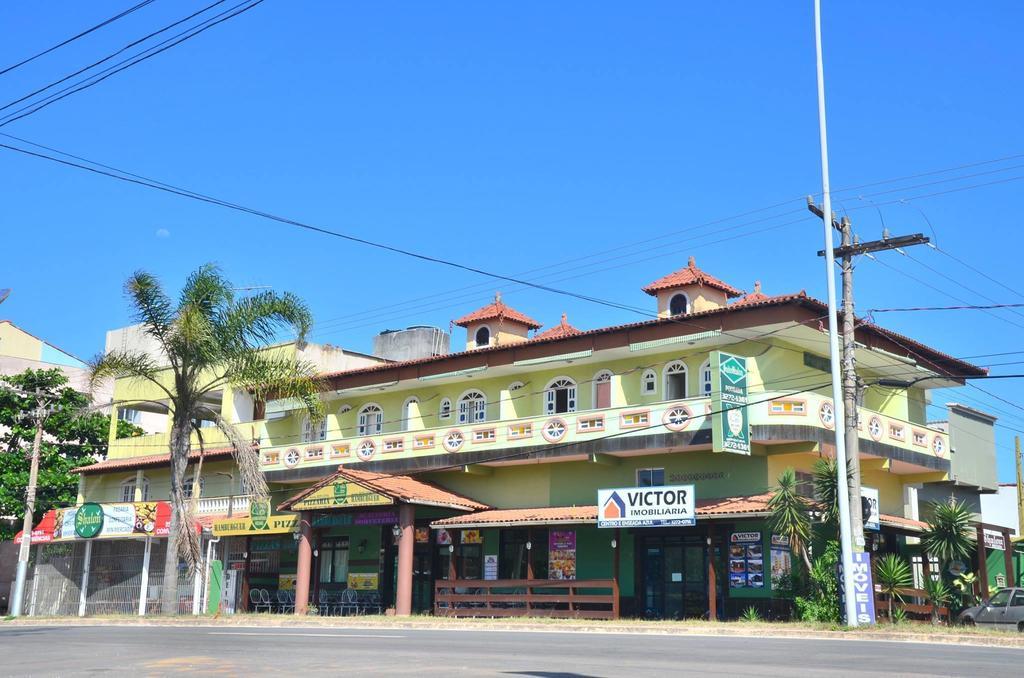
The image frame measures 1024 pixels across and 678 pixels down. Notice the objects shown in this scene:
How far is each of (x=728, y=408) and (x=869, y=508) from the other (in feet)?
14.1

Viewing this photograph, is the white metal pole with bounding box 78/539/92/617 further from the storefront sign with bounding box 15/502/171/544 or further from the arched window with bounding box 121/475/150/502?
the arched window with bounding box 121/475/150/502

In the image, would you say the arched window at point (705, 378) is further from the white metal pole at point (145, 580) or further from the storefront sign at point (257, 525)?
the white metal pole at point (145, 580)

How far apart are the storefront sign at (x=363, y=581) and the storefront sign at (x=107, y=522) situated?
6.85m

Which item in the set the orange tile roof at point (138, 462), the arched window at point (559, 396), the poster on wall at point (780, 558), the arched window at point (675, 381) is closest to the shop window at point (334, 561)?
the orange tile roof at point (138, 462)

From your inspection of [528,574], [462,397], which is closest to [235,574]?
[462,397]

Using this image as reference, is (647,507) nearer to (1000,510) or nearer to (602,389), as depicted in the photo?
(602,389)

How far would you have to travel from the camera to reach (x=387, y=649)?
16938 millimetres

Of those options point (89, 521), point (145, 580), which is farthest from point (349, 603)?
point (89, 521)

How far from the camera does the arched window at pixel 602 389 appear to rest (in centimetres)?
3350

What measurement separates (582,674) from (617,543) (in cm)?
1761

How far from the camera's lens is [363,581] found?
3731 centimetres

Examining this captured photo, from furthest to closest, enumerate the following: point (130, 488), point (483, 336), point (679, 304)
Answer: point (130, 488) < point (483, 336) < point (679, 304)

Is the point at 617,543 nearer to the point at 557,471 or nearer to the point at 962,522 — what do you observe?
the point at 557,471

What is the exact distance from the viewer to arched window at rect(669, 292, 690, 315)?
33.9m
